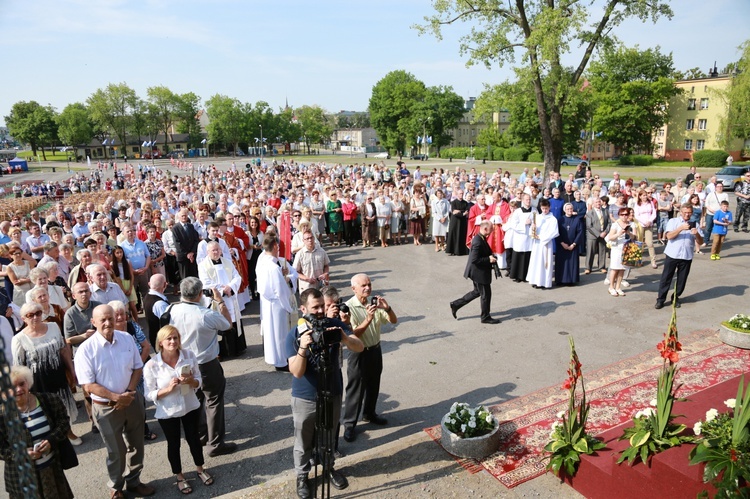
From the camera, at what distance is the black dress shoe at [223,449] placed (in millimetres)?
5301

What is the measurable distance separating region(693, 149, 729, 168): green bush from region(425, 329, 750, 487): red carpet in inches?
1787

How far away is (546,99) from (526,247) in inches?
621

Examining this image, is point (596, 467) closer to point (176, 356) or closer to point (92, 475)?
point (176, 356)

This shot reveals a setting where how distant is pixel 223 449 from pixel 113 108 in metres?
105

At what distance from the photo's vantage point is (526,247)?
11383 mm

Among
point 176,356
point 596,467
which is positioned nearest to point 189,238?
point 176,356

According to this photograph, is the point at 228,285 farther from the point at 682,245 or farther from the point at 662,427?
the point at 682,245

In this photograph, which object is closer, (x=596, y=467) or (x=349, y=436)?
(x=596, y=467)

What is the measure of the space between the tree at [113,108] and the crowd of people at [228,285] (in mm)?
91424

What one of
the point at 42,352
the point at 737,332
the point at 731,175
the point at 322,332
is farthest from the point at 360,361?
the point at 731,175

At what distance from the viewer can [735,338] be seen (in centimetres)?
756

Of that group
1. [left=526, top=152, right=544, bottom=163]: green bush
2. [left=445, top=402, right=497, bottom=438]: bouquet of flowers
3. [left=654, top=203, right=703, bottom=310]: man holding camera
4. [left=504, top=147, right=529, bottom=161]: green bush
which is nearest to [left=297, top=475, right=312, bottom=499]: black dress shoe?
[left=445, top=402, right=497, bottom=438]: bouquet of flowers

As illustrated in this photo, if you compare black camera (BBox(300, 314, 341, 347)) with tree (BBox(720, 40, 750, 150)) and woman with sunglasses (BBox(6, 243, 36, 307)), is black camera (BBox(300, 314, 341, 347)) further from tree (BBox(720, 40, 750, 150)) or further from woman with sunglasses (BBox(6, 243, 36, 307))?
tree (BBox(720, 40, 750, 150))

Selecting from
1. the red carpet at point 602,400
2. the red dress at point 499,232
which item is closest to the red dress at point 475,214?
the red dress at point 499,232
